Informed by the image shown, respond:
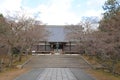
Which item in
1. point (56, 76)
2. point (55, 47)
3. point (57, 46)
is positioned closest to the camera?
point (56, 76)

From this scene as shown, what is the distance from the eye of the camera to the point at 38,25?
46.8 meters

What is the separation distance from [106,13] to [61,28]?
40141 mm

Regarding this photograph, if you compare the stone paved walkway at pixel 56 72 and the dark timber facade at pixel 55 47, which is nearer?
the stone paved walkway at pixel 56 72

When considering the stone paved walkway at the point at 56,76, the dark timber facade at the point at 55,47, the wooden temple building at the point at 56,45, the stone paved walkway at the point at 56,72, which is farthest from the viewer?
the wooden temple building at the point at 56,45

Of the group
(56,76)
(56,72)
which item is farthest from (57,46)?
(56,76)

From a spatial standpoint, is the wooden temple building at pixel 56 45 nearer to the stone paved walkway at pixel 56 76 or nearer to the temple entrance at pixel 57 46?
the temple entrance at pixel 57 46

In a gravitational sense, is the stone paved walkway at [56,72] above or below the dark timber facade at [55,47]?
below

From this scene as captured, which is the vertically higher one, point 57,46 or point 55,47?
point 57,46

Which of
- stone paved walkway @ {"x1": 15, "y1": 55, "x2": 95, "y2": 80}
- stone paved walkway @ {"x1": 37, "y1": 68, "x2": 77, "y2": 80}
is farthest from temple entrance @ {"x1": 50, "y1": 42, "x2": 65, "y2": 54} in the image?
stone paved walkway @ {"x1": 37, "y1": 68, "x2": 77, "y2": 80}

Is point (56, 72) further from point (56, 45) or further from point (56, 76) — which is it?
point (56, 45)

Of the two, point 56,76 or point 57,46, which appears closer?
point 56,76

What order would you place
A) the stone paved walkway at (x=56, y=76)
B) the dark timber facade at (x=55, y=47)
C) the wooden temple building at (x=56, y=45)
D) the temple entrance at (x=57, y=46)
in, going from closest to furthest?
Answer: the stone paved walkway at (x=56, y=76), the dark timber facade at (x=55, y=47), the wooden temple building at (x=56, y=45), the temple entrance at (x=57, y=46)

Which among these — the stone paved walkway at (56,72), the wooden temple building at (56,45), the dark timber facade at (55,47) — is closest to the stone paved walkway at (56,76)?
the stone paved walkway at (56,72)

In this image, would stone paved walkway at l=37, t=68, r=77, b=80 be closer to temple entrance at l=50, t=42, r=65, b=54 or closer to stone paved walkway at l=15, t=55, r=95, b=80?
stone paved walkway at l=15, t=55, r=95, b=80
